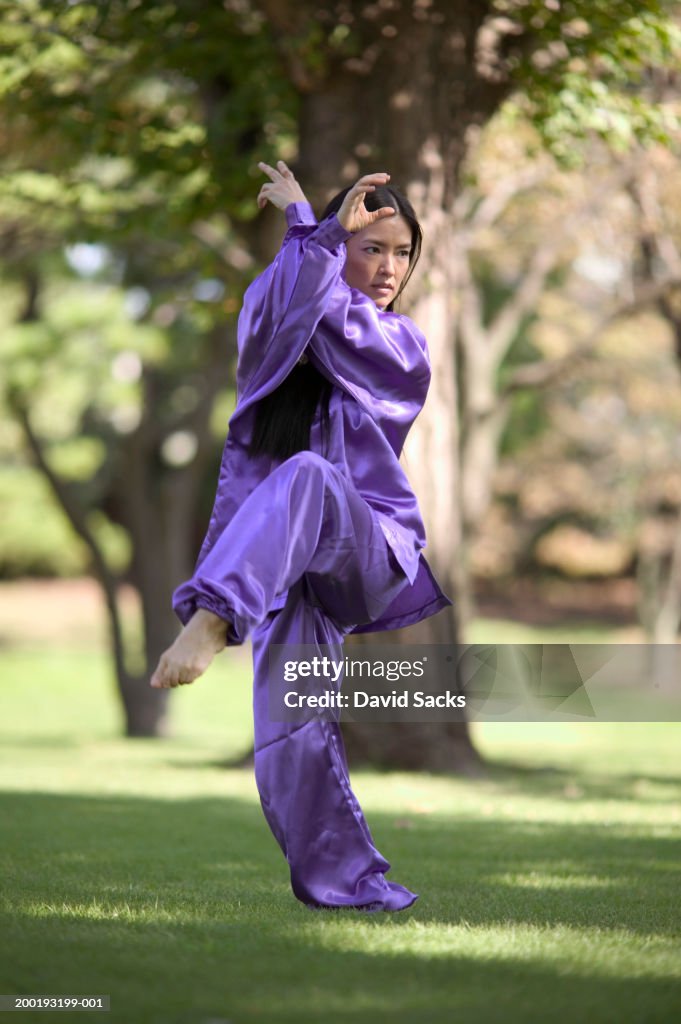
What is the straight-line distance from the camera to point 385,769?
27.6 ft

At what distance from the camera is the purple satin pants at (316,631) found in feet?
11.4

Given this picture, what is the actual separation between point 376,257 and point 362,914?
1.87 meters

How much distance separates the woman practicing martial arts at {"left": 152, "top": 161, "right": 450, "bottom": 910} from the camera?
142 inches

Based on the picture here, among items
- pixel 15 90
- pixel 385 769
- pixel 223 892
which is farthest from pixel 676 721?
pixel 223 892

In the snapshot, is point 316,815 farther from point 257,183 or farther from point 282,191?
point 257,183

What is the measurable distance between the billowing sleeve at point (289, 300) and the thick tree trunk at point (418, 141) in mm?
4451

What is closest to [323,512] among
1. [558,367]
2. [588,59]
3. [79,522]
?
[588,59]

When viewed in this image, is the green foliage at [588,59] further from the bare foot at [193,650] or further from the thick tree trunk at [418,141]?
the bare foot at [193,650]

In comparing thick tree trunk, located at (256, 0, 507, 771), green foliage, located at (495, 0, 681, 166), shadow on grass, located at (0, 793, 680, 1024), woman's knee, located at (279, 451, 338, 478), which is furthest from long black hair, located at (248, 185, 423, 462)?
green foliage, located at (495, 0, 681, 166)

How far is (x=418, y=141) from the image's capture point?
26.7 feet

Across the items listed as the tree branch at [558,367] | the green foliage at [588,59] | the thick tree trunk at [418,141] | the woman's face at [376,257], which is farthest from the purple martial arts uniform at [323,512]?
the tree branch at [558,367]

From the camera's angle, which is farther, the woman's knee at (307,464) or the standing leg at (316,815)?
the standing leg at (316,815)

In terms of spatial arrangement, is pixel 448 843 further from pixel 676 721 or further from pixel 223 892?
pixel 676 721

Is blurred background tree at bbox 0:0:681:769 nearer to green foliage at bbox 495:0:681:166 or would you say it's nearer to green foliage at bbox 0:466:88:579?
green foliage at bbox 495:0:681:166
